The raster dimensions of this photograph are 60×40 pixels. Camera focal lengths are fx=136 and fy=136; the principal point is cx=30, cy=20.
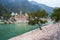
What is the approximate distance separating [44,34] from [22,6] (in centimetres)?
48

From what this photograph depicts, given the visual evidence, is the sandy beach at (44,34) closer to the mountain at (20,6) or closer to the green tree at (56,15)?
the green tree at (56,15)

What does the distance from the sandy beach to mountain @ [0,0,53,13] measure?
23cm

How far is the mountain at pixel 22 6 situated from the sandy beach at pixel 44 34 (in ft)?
0.76

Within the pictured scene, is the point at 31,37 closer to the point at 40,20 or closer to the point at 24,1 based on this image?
the point at 40,20

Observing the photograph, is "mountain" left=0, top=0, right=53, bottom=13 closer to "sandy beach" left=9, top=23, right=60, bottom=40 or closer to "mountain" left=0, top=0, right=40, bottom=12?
"mountain" left=0, top=0, right=40, bottom=12

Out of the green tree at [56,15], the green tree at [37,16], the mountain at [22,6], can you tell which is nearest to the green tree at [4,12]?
the mountain at [22,6]

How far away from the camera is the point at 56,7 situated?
184 cm

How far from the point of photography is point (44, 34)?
68.7 inches

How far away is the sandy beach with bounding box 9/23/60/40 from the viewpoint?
173cm

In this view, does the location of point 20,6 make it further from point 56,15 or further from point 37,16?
point 56,15

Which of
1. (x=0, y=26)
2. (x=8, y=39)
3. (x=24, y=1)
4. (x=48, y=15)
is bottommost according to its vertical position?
(x=8, y=39)

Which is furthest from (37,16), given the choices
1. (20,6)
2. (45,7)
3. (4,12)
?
(4,12)

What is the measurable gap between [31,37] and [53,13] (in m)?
0.43

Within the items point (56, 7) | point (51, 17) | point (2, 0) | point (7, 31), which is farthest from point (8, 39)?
point (56, 7)
